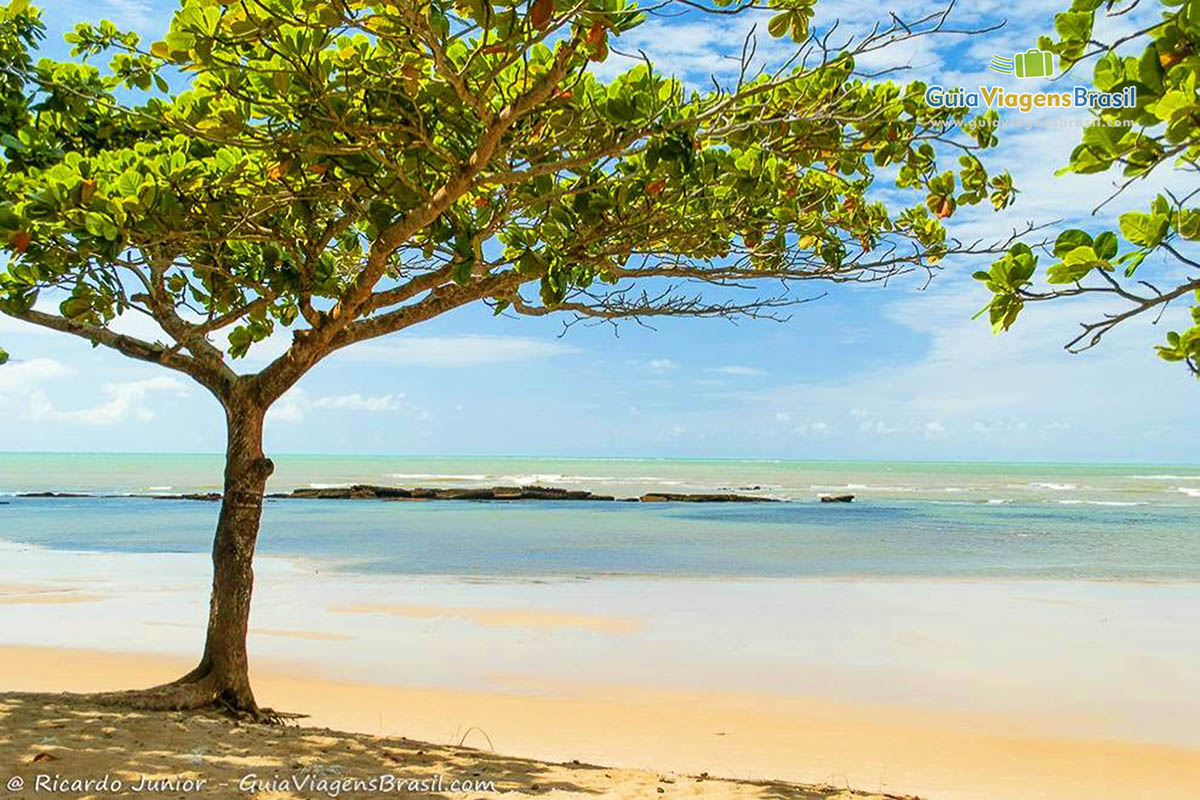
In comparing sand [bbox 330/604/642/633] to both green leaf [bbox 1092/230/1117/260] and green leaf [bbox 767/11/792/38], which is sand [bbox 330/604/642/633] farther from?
green leaf [bbox 1092/230/1117/260]

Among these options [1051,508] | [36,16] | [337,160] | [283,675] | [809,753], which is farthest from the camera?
[1051,508]

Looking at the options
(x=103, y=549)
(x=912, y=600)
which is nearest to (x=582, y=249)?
(x=912, y=600)

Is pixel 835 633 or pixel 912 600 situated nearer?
pixel 835 633

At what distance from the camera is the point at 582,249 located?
609 centimetres

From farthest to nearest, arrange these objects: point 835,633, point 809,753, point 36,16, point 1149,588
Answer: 1. point 1149,588
2. point 835,633
3. point 809,753
4. point 36,16

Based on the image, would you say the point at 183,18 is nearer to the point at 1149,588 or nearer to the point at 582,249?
the point at 582,249

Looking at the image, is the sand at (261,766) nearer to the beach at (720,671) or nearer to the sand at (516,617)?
the beach at (720,671)

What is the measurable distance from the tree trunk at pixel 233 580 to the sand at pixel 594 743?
492 mm

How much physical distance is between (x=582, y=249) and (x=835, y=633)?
324 inches

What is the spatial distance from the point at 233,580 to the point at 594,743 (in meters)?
3.03

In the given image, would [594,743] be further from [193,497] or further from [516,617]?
[193,497]

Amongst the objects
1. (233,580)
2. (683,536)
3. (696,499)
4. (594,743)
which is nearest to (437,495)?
(696,499)

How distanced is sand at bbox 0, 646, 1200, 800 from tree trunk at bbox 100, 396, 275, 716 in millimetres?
492

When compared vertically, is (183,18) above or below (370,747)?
above
